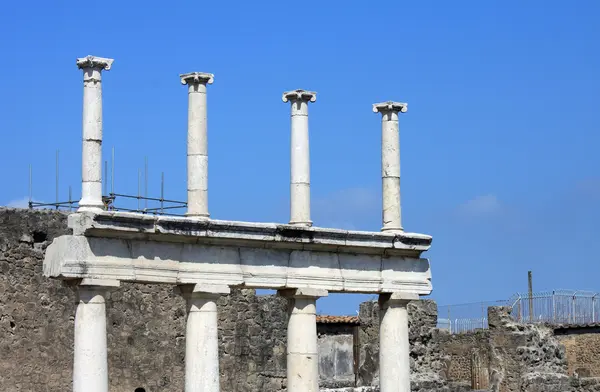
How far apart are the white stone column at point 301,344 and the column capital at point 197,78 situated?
12.7 feet

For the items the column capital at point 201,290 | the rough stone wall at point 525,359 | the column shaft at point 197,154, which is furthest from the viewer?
the rough stone wall at point 525,359

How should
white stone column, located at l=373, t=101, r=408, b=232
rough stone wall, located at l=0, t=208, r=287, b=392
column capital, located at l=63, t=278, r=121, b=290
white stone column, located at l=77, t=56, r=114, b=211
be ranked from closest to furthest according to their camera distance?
column capital, located at l=63, t=278, r=121, b=290 < white stone column, located at l=77, t=56, r=114, b=211 < white stone column, located at l=373, t=101, r=408, b=232 < rough stone wall, located at l=0, t=208, r=287, b=392

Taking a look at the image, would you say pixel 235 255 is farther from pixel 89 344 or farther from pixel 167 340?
pixel 167 340

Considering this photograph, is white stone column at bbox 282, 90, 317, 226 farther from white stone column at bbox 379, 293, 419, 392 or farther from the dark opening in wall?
the dark opening in wall

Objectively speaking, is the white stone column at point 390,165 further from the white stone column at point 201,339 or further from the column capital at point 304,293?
the white stone column at point 201,339

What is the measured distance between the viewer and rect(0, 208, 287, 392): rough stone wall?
2539 cm

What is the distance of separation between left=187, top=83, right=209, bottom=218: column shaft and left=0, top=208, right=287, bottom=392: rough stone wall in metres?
4.23

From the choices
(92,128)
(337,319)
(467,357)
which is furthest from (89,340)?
(467,357)

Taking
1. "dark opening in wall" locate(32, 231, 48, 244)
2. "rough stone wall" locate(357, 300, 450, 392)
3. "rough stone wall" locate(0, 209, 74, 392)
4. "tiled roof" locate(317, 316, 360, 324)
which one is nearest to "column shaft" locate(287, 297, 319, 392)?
"rough stone wall" locate(0, 209, 74, 392)

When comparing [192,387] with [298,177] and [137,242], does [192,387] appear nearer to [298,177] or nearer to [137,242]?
[137,242]

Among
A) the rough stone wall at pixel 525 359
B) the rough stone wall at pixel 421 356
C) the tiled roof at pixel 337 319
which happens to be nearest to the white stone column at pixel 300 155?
the rough stone wall at pixel 421 356

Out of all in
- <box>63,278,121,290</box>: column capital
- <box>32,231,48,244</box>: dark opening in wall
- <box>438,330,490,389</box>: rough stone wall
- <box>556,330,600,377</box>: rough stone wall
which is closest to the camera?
<box>63,278,121,290</box>: column capital

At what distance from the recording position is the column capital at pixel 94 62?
2164 cm

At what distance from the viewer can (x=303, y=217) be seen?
2391 centimetres
